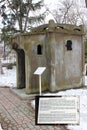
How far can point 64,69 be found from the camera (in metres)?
9.68

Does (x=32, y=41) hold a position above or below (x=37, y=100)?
above

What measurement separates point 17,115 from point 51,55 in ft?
11.0

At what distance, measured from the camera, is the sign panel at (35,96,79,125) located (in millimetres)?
4297

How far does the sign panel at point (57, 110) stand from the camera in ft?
14.1

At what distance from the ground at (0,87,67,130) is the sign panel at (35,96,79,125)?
47.9 inches

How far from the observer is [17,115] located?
6.62 metres

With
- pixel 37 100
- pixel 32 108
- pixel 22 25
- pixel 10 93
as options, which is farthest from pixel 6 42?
pixel 37 100

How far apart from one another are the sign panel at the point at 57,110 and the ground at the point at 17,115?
122cm

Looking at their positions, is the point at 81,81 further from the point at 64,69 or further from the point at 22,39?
the point at 22,39

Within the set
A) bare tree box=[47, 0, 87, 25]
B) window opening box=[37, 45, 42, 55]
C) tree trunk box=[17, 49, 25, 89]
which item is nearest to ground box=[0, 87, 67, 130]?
tree trunk box=[17, 49, 25, 89]

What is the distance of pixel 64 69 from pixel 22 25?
1141 centimetres

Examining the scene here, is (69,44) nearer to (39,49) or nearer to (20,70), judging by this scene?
(39,49)

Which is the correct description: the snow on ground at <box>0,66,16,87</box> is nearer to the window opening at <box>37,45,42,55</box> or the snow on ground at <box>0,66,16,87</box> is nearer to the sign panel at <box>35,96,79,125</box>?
the window opening at <box>37,45,42,55</box>

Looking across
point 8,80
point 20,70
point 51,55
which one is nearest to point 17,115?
point 51,55
